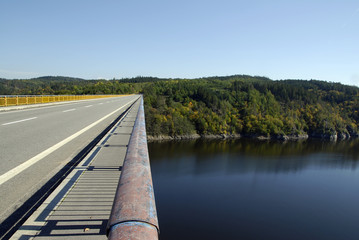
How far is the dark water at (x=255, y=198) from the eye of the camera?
916 inches

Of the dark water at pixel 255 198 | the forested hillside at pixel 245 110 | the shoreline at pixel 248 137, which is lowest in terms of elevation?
the shoreline at pixel 248 137

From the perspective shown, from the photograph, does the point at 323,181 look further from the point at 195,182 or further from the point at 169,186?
the point at 169,186

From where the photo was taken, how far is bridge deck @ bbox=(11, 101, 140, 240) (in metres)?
2.01

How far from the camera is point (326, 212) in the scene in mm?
27219

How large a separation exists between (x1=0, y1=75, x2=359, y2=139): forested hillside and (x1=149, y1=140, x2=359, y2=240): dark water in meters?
37.7

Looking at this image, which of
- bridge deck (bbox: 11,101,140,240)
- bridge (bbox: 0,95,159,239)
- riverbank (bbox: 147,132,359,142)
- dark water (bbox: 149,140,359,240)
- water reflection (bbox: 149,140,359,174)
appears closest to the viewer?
bridge (bbox: 0,95,159,239)

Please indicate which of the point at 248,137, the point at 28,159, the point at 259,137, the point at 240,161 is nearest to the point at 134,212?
the point at 28,159

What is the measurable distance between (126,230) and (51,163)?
162 inches

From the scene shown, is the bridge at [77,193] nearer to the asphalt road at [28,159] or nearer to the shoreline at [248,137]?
the asphalt road at [28,159]

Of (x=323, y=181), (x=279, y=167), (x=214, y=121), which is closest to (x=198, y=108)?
(x=214, y=121)

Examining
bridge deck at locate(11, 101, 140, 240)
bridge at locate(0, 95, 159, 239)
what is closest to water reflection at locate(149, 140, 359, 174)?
bridge at locate(0, 95, 159, 239)

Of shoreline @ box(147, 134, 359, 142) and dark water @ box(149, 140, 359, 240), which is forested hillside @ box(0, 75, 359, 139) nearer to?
shoreline @ box(147, 134, 359, 142)

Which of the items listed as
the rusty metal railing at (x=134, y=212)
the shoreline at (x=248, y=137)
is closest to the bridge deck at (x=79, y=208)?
the rusty metal railing at (x=134, y=212)

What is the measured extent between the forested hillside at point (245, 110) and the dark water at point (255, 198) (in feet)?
124
